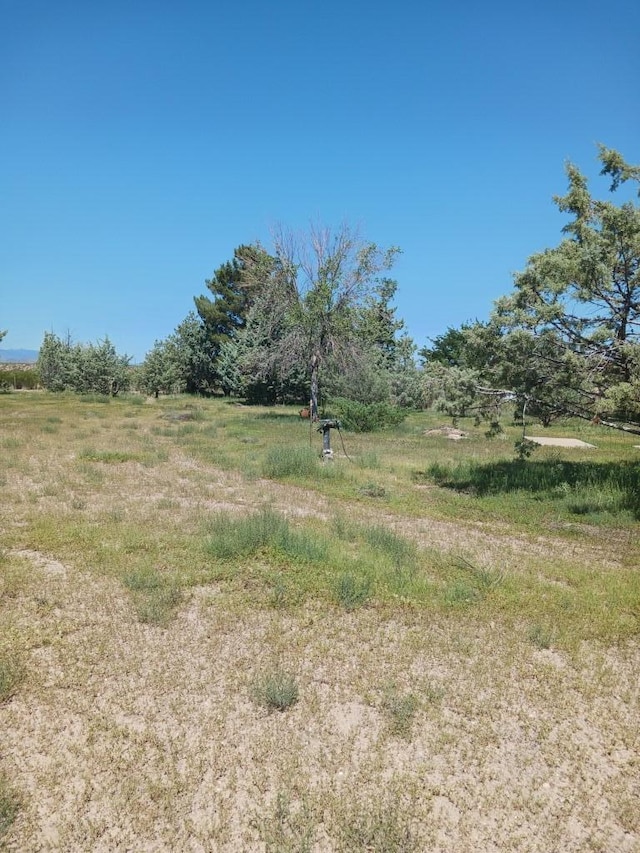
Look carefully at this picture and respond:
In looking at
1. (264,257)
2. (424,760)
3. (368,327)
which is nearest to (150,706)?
(424,760)

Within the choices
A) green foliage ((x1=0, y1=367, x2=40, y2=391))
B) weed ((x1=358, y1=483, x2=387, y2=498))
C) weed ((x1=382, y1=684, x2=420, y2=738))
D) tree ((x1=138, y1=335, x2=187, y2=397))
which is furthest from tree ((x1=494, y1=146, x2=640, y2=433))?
green foliage ((x1=0, y1=367, x2=40, y2=391))

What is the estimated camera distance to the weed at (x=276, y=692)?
143 inches

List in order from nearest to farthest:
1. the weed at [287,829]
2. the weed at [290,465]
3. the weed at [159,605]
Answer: the weed at [287,829]
the weed at [159,605]
the weed at [290,465]

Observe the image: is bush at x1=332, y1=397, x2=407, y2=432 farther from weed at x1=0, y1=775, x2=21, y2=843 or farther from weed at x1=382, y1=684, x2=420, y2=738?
weed at x1=0, y1=775, x2=21, y2=843

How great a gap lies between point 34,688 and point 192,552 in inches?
A: 109

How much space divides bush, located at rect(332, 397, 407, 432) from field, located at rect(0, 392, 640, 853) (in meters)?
13.3

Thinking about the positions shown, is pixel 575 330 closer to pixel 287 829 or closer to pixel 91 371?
pixel 287 829

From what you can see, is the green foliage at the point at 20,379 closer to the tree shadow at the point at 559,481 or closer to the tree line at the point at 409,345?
the tree line at the point at 409,345

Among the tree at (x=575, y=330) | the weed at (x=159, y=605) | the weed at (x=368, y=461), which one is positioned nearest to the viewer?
the weed at (x=159, y=605)

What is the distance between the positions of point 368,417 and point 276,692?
19028mm

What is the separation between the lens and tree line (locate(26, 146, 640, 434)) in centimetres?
865

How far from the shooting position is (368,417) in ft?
73.5

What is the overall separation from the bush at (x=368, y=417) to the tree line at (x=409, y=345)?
8.34 feet

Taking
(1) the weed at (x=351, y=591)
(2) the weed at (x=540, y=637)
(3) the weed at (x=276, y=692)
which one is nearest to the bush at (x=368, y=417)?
(1) the weed at (x=351, y=591)
